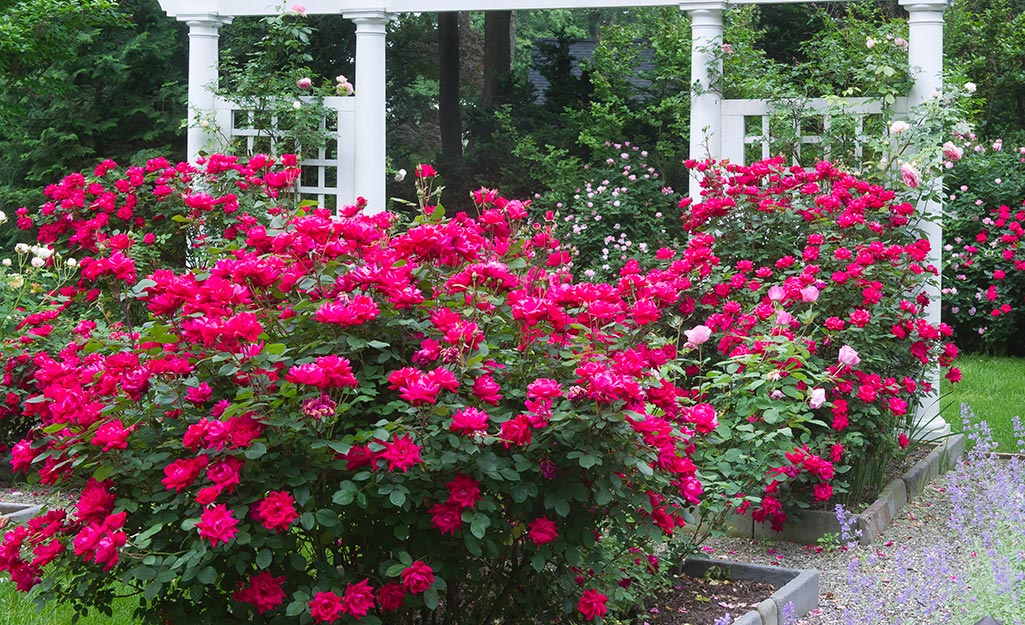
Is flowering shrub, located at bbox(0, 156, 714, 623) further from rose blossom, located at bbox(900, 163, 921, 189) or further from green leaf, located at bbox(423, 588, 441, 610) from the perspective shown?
rose blossom, located at bbox(900, 163, 921, 189)

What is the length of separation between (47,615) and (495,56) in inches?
499

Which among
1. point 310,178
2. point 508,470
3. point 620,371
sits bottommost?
point 508,470

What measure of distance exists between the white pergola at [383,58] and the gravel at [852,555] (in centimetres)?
115

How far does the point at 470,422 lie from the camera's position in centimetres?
218

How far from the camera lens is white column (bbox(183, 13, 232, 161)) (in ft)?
22.9

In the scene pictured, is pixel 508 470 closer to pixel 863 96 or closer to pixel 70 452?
pixel 70 452

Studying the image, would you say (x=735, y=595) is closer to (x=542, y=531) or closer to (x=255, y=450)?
(x=542, y=531)

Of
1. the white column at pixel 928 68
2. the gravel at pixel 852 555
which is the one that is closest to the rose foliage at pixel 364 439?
the gravel at pixel 852 555

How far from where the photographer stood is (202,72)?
7066mm

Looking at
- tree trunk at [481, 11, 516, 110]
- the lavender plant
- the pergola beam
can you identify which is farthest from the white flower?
tree trunk at [481, 11, 516, 110]

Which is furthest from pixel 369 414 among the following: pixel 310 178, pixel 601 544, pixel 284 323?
pixel 310 178

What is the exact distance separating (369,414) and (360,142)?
4.64 metres

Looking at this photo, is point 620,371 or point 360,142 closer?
point 620,371

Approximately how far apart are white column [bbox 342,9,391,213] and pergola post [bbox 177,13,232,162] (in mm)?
869
